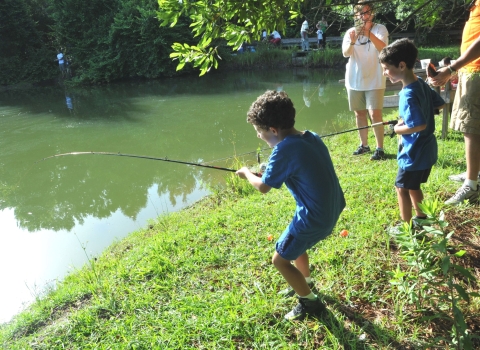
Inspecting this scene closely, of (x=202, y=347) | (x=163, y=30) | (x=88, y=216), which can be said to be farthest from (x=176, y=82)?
(x=202, y=347)

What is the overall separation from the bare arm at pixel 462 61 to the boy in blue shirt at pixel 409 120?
0.11m

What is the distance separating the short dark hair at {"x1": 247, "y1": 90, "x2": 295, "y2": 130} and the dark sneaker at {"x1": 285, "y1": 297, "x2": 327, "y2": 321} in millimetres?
984

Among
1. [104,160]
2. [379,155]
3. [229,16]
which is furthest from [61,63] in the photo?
[229,16]

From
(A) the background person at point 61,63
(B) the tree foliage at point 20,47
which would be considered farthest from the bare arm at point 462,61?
(B) the tree foliage at point 20,47

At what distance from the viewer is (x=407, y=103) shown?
2465mm

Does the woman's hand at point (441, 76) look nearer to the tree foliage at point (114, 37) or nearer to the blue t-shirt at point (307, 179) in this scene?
the blue t-shirt at point (307, 179)

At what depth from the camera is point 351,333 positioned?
2.14 metres

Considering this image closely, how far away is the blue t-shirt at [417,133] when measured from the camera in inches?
96.3

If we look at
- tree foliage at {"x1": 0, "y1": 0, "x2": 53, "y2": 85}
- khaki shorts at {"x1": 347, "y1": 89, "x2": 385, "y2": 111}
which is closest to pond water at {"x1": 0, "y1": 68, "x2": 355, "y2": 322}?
khaki shorts at {"x1": 347, "y1": 89, "x2": 385, "y2": 111}

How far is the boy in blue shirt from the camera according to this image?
2465mm

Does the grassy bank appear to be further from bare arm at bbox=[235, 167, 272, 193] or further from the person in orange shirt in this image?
bare arm at bbox=[235, 167, 272, 193]

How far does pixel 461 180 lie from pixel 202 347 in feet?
8.50

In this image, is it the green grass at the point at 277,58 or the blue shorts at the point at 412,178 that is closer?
the blue shorts at the point at 412,178

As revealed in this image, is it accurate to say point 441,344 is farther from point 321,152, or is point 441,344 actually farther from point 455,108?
point 455,108
